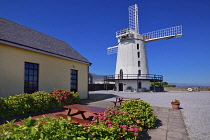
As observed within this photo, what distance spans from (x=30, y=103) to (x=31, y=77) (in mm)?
3127

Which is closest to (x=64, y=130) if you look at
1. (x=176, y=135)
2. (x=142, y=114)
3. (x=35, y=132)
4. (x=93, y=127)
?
(x=35, y=132)

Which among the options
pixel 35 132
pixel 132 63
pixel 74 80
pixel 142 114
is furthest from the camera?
pixel 132 63

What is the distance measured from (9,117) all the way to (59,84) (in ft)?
17.2

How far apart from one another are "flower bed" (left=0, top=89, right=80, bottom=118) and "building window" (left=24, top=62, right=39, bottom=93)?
81.1 inches

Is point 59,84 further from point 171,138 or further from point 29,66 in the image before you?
point 171,138

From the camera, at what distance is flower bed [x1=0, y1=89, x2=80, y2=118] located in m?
5.18

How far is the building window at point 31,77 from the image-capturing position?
8.19 meters

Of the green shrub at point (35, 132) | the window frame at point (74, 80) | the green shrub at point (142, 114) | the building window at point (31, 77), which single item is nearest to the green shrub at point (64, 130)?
the green shrub at point (35, 132)

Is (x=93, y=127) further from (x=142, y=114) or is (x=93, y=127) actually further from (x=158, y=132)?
(x=158, y=132)

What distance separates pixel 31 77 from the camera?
8484mm

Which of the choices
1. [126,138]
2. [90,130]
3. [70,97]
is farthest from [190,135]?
[70,97]

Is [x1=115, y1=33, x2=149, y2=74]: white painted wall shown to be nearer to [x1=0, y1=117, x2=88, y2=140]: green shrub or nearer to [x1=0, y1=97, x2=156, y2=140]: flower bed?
[x1=0, y1=97, x2=156, y2=140]: flower bed

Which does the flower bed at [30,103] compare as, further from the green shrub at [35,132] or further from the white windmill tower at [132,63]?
the white windmill tower at [132,63]

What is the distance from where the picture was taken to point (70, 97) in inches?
324
